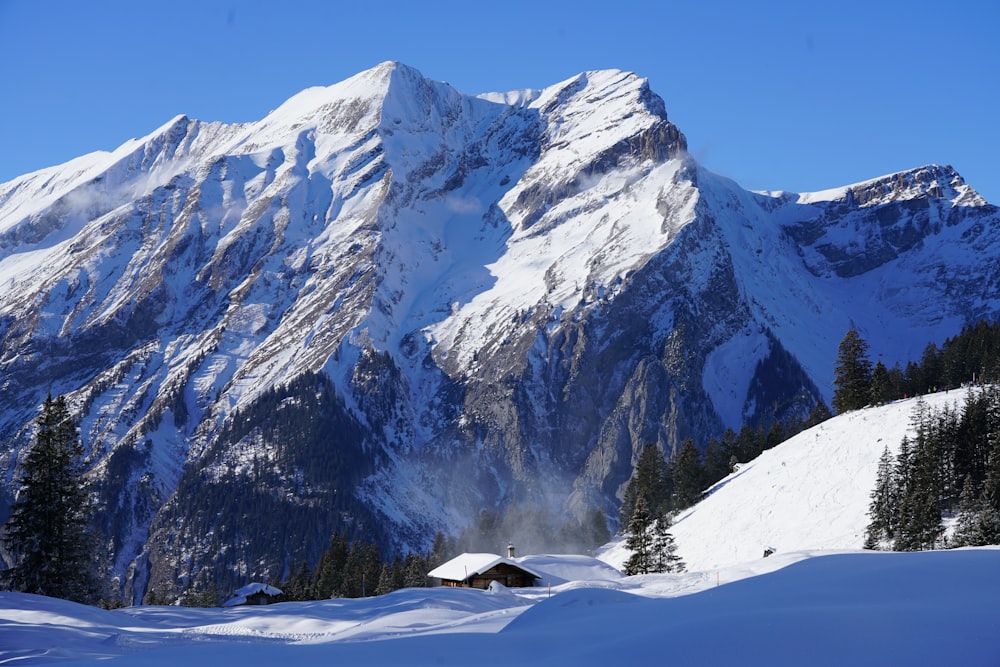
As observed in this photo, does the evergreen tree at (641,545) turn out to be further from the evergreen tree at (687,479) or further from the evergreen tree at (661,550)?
the evergreen tree at (687,479)

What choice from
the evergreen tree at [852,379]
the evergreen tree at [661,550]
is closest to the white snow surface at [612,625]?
the evergreen tree at [661,550]

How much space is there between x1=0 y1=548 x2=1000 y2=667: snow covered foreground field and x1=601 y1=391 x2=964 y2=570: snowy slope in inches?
1411

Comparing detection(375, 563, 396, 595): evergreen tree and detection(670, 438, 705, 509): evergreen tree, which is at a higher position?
detection(670, 438, 705, 509): evergreen tree

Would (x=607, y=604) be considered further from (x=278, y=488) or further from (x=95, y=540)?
(x=278, y=488)

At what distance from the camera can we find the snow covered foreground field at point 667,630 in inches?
620

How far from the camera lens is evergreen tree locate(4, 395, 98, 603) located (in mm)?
37281

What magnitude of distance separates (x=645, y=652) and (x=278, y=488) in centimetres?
17543

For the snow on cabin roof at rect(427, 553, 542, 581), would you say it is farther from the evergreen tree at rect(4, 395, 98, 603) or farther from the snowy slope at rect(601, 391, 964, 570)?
the evergreen tree at rect(4, 395, 98, 603)

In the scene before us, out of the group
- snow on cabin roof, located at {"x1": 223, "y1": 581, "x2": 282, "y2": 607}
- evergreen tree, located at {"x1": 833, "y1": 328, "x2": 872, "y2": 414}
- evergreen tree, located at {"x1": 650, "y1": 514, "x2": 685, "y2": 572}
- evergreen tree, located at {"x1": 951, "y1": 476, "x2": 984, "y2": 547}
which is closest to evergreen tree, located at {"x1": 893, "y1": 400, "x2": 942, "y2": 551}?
evergreen tree, located at {"x1": 951, "y1": 476, "x2": 984, "y2": 547}

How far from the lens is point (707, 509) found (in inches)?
3071

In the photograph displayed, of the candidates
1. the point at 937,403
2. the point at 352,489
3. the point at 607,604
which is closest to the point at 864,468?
the point at 937,403

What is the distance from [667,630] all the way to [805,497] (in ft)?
173

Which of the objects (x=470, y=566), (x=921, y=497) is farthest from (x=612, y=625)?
(x=470, y=566)

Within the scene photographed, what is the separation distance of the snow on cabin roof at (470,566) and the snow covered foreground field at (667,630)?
2586 centimetres
